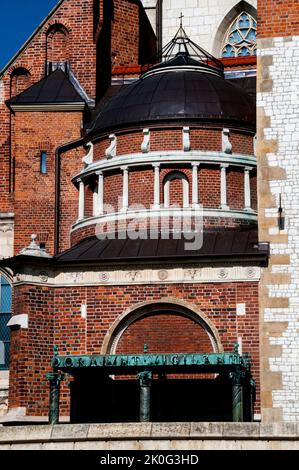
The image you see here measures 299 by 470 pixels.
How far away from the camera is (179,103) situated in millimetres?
36062

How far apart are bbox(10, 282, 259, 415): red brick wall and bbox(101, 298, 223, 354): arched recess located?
0.12m

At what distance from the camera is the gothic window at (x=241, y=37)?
159 feet

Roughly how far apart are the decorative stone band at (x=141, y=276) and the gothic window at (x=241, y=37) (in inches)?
694

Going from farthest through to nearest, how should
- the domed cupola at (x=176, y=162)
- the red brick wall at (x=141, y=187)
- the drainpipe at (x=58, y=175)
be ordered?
the drainpipe at (x=58, y=175) → the red brick wall at (x=141, y=187) → the domed cupola at (x=176, y=162)

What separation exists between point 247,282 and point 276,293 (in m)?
2.02

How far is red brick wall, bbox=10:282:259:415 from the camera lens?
105 feet

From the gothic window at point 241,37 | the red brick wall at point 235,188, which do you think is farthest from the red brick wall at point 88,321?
the gothic window at point 241,37

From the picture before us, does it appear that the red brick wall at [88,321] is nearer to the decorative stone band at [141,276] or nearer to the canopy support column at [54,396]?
the decorative stone band at [141,276]

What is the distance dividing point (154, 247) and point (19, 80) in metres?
12.7

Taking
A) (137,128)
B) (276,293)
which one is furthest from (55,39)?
(276,293)

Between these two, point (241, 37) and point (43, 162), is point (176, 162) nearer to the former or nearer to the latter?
point (43, 162)

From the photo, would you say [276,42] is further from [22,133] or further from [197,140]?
[22,133]

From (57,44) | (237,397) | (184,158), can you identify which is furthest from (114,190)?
(237,397)
